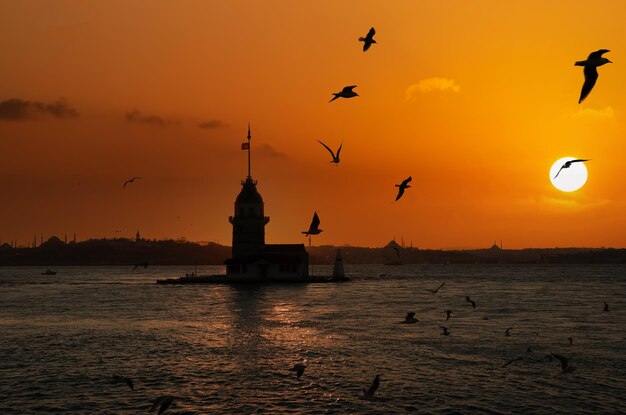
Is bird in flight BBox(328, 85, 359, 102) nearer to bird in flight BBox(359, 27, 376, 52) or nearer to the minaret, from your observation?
bird in flight BBox(359, 27, 376, 52)

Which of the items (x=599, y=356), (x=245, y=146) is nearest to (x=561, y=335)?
(x=599, y=356)

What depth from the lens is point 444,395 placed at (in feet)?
89.5

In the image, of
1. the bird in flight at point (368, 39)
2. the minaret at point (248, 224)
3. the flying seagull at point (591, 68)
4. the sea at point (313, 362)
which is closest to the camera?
the flying seagull at point (591, 68)

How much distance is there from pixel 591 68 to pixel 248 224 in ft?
323

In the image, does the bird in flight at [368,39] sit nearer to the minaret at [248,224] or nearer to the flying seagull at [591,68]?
the flying seagull at [591,68]

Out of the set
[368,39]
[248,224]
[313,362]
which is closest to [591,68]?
[368,39]

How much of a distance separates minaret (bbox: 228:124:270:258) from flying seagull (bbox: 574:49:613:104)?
97.1 meters

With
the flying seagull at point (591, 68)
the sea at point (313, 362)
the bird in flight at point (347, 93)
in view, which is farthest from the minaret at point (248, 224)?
the flying seagull at point (591, 68)

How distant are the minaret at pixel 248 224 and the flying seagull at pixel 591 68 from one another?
97099 mm

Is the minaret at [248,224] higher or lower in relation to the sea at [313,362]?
higher

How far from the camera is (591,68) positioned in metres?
12.4

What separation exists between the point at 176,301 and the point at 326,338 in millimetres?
42970

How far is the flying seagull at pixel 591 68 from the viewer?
37.2 ft

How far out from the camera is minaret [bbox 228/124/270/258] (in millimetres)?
109250
